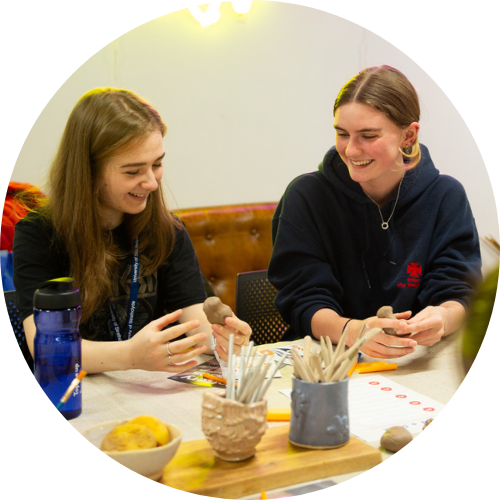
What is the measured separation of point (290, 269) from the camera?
3.87ft

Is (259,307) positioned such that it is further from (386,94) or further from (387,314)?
(386,94)

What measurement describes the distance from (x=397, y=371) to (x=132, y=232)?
1.92ft

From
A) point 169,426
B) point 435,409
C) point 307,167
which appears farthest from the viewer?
point 307,167

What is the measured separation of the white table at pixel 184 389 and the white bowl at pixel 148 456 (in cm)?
8

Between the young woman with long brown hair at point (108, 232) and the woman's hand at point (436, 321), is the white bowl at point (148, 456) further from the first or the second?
the woman's hand at point (436, 321)

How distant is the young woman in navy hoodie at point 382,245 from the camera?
1095 millimetres

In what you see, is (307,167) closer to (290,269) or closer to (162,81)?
(290,269)

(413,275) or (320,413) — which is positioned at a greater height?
(413,275)

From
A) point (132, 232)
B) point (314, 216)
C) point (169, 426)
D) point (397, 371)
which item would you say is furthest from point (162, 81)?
point (397, 371)

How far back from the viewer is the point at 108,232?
1.05 metres

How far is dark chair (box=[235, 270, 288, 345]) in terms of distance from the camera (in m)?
1.16

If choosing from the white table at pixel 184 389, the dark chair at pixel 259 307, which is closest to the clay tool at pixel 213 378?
the white table at pixel 184 389

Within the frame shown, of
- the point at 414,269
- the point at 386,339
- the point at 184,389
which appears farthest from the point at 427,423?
the point at 184,389

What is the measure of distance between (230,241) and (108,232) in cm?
25
